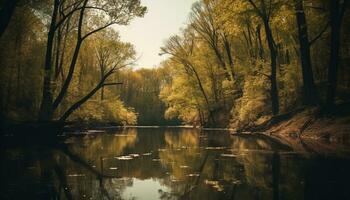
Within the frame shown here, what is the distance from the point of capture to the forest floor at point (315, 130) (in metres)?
19.5

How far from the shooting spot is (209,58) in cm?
4847

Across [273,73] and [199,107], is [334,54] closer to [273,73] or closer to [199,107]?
[273,73]

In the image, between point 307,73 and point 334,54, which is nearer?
point 334,54

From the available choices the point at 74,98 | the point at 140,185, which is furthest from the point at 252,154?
the point at 74,98

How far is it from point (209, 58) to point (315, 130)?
26.5 meters

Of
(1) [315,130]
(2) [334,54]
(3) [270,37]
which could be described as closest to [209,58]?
(3) [270,37]

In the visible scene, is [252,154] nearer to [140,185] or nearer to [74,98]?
[140,185]

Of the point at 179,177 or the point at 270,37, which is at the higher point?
the point at 270,37

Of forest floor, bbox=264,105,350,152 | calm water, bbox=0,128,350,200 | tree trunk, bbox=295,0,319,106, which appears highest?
tree trunk, bbox=295,0,319,106

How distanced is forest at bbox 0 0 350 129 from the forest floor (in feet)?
2.51

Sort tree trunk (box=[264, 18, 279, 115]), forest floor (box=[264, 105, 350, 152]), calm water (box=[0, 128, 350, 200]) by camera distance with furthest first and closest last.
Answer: tree trunk (box=[264, 18, 279, 115]) → forest floor (box=[264, 105, 350, 152]) → calm water (box=[0, 128, 350, 200])

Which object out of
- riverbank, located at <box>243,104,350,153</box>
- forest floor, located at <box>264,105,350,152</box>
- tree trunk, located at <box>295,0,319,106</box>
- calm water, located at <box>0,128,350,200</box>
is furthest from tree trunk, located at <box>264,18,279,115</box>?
calm water, located at <box>0,128,350,200</box>

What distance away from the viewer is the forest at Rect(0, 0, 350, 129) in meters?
26.7

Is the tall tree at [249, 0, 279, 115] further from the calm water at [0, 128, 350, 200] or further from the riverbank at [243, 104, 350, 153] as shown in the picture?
the calm water at [0, 128, 350, 200]
